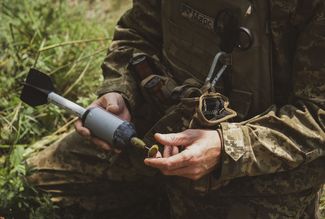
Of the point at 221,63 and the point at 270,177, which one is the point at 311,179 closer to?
the point at 270,177

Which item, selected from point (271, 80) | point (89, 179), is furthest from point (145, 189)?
point (271, 80)

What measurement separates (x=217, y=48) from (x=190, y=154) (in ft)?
1.90

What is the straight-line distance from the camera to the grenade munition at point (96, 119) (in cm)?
218

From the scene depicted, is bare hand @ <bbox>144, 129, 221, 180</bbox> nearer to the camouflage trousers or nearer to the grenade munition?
the grenade munition

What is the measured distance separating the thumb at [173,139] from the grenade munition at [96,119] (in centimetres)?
4

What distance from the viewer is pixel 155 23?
2834 millimetres

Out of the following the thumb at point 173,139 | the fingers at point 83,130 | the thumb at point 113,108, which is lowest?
the fingers at point 83,130

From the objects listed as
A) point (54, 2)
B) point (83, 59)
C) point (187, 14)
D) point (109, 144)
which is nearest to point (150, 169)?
point (109, 144)

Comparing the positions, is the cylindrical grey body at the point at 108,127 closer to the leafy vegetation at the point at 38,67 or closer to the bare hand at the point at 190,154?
the bare hand at the point at 190,154

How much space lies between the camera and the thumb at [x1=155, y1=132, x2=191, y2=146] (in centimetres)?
210

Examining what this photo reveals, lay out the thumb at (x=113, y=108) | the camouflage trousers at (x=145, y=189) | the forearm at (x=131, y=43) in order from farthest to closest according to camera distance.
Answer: the forearm at (x=131, y=43) < the thumb at (x=113, y=108) < the camouflage trousers at (x=145, y=189)

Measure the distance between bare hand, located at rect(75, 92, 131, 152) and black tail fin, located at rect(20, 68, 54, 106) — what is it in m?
0.21

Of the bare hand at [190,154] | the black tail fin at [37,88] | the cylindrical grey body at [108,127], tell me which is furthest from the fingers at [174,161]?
the black tail fin at [37,88]

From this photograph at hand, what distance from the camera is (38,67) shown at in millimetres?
3734
